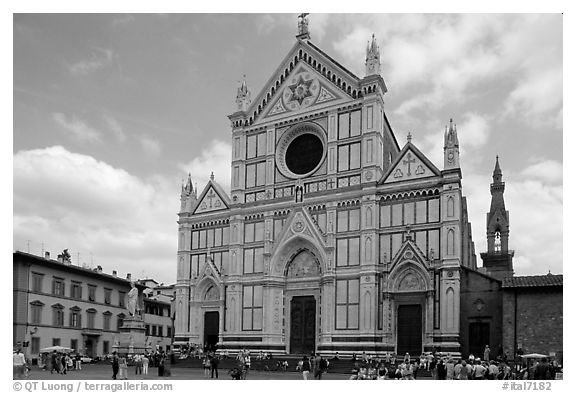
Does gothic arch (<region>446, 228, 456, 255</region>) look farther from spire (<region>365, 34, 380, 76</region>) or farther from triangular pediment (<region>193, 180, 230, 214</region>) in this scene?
triangular pediment (<region>193, 180, 230, 214</region>)

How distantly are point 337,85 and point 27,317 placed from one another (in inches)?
1032

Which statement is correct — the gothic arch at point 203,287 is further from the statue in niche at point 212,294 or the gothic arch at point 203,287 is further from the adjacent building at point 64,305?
the adjacent building at point 64,305

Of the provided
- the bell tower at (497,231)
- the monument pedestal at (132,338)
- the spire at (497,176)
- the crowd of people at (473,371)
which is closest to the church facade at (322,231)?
the monument pedestal at (132,338)

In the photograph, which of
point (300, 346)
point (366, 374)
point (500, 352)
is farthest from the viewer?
point (300, 346)

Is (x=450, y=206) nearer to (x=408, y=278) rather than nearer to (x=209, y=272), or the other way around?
(x=408, y=278)

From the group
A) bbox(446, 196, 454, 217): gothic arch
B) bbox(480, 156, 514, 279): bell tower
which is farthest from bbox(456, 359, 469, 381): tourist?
bbox(480, 156, 514, 279): bell tower

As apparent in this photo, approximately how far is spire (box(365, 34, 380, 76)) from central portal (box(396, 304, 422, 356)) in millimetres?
14277

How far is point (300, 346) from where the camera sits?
148ft

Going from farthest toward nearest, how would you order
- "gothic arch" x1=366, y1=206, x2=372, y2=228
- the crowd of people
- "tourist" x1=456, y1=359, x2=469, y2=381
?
"gothic arch" x1=366, y1=206, x2=372, y2=228 → the crowd of people → "tourist" x1=456, y1=359, x2=469, y2=381

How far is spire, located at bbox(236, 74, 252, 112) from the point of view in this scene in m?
50.2

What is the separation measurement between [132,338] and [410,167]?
65.6 ft

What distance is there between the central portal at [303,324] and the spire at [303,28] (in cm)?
1699
